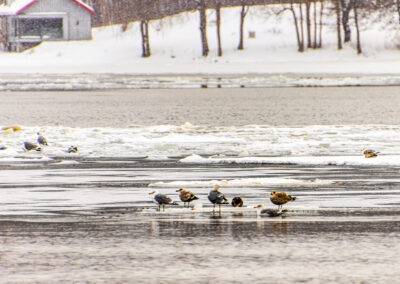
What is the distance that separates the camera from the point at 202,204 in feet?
30.3

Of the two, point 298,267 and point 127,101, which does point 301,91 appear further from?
point 298,267

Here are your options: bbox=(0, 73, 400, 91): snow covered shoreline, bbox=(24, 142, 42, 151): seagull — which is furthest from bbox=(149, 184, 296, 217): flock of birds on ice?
bbox=(0, 73, 400, 91): snow covered shoreline

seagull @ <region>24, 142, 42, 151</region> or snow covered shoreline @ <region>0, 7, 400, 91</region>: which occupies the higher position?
snow covered shoreline @ <region>0, 7, 400, 91</region>

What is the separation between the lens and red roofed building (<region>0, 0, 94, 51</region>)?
8394 cm

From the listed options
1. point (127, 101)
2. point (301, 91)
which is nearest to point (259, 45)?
point (301, 91)

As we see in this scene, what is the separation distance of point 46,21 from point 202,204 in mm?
79500

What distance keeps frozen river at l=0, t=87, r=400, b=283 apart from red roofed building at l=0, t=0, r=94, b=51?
63741 millimetres

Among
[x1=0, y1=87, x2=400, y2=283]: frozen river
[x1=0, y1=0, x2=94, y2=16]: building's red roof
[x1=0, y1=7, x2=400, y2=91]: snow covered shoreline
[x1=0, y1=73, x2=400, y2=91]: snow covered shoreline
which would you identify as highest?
[x1=0, y1=0, x2=94, y2=16]: building's red roof

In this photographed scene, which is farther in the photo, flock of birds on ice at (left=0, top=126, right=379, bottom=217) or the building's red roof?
the building's red roof

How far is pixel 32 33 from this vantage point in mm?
87625

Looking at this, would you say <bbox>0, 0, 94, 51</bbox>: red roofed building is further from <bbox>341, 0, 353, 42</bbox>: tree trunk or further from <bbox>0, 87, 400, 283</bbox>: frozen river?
<bbox>0, 87, 400, 283</bbox>: frozen river

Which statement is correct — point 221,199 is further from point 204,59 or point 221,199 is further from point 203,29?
point 203,29

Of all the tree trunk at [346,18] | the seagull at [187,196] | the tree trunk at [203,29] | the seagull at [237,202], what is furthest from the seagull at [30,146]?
the tree trunk at [346,18]

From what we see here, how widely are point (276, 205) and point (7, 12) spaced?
77736 millimetres
